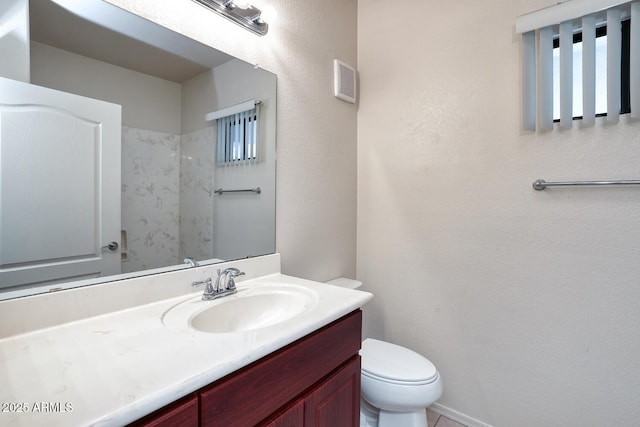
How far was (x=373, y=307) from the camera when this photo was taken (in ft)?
6.24

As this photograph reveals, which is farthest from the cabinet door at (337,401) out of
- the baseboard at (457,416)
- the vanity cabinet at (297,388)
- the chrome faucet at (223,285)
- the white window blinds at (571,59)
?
the white window blinds at (571,59)

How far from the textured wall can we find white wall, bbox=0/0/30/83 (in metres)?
0.48

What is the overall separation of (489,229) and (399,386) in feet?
2.82

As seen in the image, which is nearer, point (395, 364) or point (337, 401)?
point (337, 401)

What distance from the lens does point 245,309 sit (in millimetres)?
1068

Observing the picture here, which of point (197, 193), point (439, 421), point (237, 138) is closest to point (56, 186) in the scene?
point (197, 193)

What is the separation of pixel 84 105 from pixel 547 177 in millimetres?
1785

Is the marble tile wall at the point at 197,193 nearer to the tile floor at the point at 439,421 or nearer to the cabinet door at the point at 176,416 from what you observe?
the cabinet door at the point at 176,416

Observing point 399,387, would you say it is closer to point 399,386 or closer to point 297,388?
point 399,386

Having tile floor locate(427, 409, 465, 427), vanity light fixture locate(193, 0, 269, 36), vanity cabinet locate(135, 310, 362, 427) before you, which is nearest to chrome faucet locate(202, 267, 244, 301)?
vanity cabinet locate(135, 310, 362, 427)

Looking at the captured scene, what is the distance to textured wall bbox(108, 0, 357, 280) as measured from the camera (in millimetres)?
1384

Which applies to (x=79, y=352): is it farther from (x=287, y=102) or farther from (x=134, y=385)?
(x=287, y=102)

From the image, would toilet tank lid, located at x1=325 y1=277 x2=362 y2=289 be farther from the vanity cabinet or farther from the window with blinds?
the window with blinds

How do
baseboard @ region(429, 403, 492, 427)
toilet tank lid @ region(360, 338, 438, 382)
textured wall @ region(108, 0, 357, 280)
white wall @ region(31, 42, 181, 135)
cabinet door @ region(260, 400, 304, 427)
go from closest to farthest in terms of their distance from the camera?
cabinet door @ region(260, 400, 304, 427) < white wall @ region(31, 42, 181, 135) < toilet tank lid @ region(360, 338, 438, 382) < textured wall @ region(108, 0, 357, 280) < baseboard @ region(429, 403, 492, 427)
